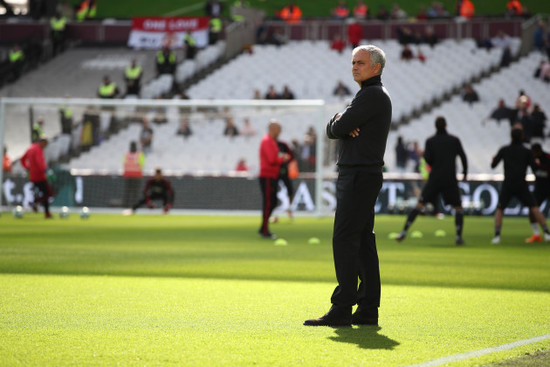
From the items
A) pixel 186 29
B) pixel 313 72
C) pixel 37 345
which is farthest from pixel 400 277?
pixel 186 29

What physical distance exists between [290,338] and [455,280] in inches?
185

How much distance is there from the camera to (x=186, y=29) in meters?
42.5

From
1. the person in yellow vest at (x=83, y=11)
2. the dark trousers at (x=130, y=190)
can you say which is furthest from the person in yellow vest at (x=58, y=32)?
the dark trousers at (x=130, y=190)

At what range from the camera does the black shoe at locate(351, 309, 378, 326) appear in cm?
690

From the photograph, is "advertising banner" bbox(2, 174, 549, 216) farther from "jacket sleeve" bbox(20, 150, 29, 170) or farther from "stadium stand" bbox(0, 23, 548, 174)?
"jacket sleeve" bbox(20, 150, 29, 170)

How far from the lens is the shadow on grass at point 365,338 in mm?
6000

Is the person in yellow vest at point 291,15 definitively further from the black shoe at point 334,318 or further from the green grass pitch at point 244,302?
the black shoe at point 334,318

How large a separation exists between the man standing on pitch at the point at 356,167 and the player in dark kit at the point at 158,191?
20.7m

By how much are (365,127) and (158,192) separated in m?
21.5

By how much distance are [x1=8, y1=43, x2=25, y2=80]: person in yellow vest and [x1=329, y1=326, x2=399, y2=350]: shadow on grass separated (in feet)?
125

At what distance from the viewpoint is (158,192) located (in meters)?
27.7

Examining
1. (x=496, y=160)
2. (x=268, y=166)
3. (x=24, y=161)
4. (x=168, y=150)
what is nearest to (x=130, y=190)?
(x=168, y=150)

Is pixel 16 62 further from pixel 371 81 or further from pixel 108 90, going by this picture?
pixel 371 81

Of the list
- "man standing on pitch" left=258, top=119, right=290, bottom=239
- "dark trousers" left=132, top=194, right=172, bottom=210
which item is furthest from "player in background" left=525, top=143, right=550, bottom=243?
"dark trousers" left=132, top=194, right=172, bottom=210
